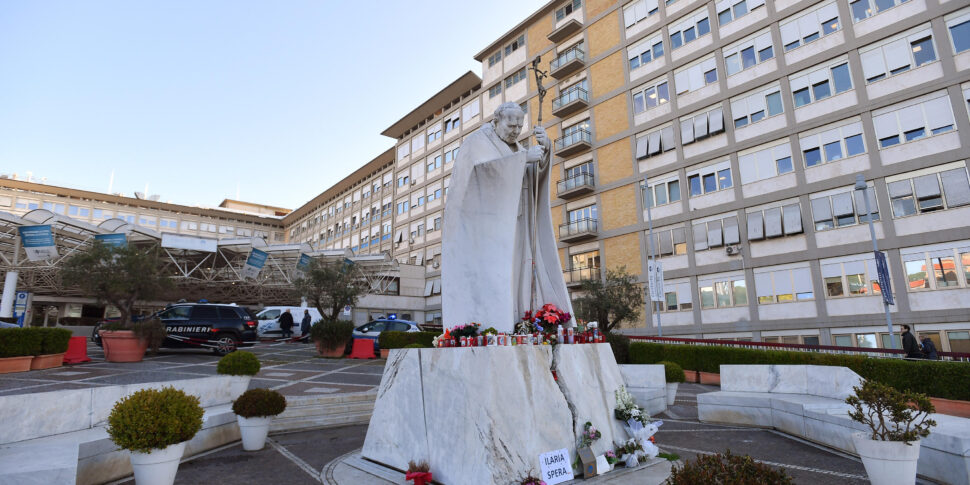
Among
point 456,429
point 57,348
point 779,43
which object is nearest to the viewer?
point 456,429

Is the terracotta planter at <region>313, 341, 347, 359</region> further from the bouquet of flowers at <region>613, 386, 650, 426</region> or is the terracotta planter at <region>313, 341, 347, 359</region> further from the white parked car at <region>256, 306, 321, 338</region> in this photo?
the bouquet of flowers at <region>613, 386, 650, 426</region>

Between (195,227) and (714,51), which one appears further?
(195,227)

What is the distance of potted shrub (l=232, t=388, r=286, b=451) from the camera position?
6.93m

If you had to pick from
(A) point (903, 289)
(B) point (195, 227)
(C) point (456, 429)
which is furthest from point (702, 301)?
(B) point (195, 227)

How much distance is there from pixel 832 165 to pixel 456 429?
946 inches

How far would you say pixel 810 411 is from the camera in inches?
284

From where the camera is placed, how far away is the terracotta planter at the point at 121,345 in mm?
15859

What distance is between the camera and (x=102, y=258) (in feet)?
57.6

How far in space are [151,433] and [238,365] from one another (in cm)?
414

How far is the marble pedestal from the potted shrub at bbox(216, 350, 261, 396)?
377cm

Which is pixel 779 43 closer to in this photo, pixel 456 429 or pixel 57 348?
pixel 456 429

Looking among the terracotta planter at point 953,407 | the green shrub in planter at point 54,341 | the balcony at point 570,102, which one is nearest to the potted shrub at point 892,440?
the terracotta planter at point 953,407

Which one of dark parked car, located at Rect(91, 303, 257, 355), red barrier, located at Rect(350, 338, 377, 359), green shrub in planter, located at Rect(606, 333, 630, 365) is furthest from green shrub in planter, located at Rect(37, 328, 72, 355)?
green shrub in planter, located at Rect(606, 333, 630, 365)

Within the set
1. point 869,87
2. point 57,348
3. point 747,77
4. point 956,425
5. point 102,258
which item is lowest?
point 956,425
